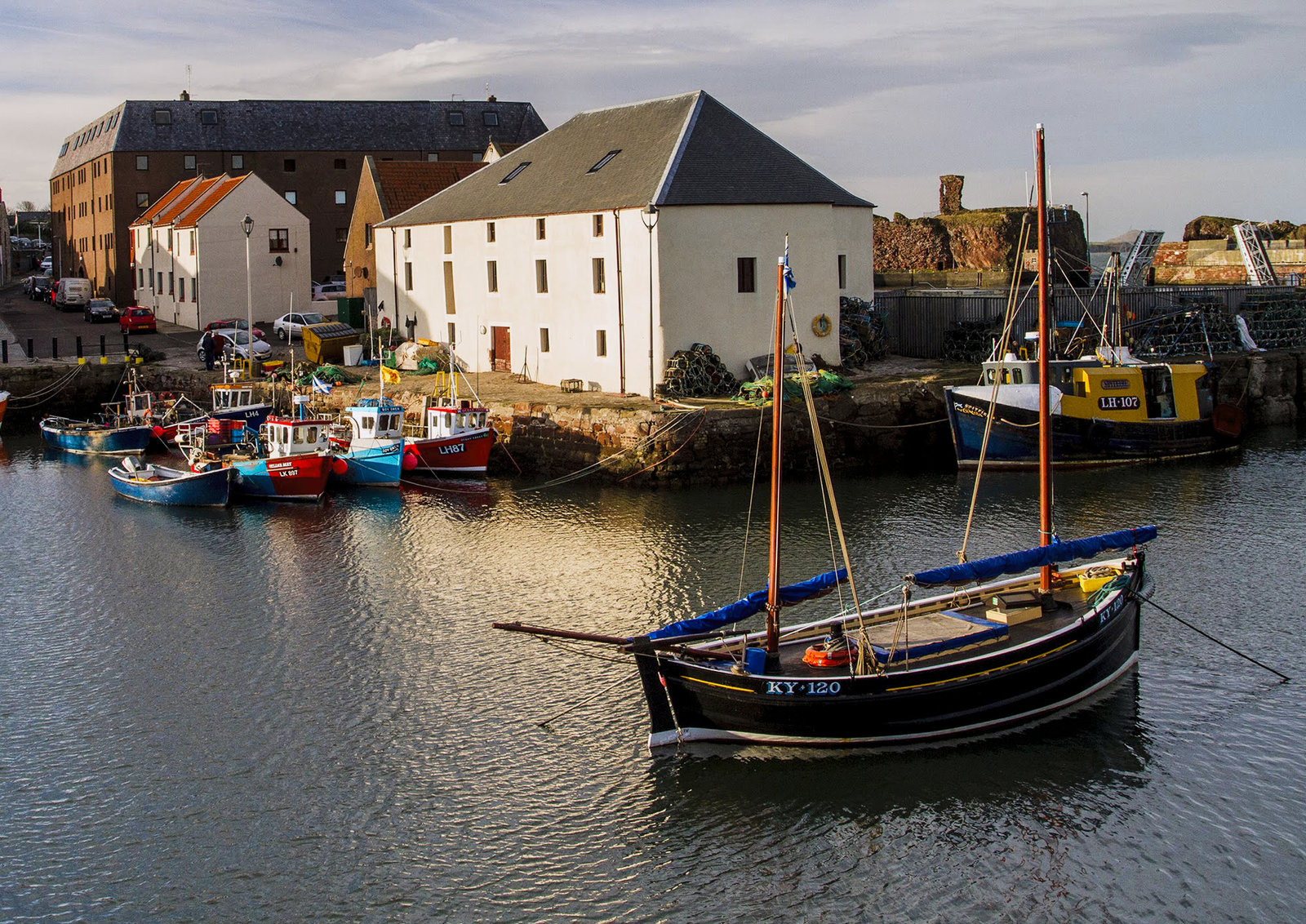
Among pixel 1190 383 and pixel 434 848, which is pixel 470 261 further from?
pixel 434 848

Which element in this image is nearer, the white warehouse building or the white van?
the white warehouse building

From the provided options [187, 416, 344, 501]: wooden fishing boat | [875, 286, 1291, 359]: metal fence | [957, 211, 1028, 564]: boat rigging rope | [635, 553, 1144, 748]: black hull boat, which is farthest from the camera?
[875, 286, 1291, 359]: metal fence

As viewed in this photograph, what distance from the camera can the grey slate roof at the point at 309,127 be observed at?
240ft

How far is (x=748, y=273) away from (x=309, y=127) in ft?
157

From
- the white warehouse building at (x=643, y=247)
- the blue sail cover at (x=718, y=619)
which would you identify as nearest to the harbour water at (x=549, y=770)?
the blue sail cover at (x=718, y=619)

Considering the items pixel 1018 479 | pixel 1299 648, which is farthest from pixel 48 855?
pixel 1018 479

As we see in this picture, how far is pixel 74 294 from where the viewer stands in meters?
65.9

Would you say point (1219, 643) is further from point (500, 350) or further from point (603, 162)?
point (500, 350)

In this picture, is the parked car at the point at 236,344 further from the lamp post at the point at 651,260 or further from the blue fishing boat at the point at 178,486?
the lamp post at the point at 651,260

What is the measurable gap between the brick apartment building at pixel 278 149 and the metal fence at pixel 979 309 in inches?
1520

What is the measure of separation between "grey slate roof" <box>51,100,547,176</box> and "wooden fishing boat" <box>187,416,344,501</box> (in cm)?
4502

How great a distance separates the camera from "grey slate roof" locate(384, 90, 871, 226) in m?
35.1

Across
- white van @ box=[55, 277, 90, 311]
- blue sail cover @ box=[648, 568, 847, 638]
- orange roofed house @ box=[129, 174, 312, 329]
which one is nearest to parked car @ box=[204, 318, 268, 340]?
orange roofed house @ box=[129, 174, 312, 329]

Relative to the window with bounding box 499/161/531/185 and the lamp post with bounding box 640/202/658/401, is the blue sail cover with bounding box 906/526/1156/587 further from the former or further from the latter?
the window with bounding box 499/161/531/185
